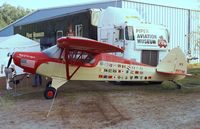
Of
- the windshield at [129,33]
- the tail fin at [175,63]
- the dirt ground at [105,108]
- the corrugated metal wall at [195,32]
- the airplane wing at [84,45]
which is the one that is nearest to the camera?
the dirt ground at [105,108]

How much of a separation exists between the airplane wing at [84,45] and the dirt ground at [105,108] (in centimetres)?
157

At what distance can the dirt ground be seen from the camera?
8.66 metres

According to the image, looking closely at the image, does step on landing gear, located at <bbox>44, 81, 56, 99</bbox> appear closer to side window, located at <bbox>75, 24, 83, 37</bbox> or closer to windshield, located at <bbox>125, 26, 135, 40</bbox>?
windshield, located at <bbox>125, 26, 135, 40</bbox>

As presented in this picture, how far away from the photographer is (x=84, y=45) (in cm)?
1238

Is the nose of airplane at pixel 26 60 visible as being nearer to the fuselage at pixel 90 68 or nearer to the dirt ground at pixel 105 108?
the fuselage at pixel 90 68

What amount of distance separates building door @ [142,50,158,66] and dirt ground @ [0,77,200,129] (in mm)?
1298

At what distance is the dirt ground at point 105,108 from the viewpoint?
8.66 m

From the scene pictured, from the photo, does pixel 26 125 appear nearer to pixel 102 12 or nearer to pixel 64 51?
pixel 64 51

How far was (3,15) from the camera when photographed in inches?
3406

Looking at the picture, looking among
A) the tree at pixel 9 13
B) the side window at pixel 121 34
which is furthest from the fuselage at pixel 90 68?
the tree at pixel 9 13

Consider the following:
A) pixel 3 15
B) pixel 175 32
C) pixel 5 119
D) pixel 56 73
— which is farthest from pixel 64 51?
pixel 3 15

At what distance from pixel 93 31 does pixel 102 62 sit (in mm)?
4008

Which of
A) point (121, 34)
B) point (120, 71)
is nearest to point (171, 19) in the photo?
point (121, 34)

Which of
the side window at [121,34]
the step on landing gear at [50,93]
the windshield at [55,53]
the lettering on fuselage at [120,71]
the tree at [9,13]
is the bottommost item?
the step on landing gear at [50,93]
